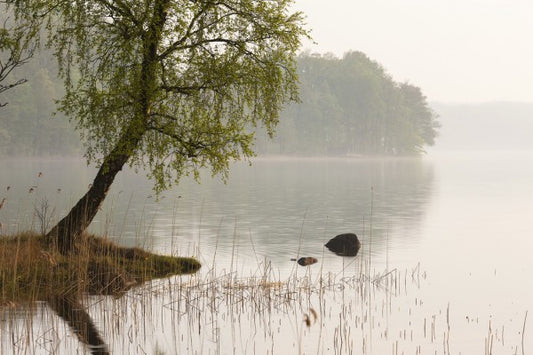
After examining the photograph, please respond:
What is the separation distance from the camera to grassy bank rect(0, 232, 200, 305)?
1964 centimetres

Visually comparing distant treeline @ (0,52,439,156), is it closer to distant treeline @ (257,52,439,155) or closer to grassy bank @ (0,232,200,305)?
distant treeline @ (257,52,439,155)

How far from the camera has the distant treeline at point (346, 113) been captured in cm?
16838

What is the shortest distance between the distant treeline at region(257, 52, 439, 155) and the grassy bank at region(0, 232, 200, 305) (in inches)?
5265

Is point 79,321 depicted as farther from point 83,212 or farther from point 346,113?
point 346,113

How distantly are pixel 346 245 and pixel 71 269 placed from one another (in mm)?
12661

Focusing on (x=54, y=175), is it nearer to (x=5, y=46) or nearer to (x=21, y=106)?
(x=21, y=106)

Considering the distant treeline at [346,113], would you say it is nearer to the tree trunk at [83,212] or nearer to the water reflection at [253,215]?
the water reflection at [253,215]

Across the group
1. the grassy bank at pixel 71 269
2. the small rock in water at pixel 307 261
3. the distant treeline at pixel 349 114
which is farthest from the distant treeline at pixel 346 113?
the grassy bank at pixel 71 269

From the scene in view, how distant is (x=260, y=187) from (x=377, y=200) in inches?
696

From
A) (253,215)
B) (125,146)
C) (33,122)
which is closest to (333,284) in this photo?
(125,146)

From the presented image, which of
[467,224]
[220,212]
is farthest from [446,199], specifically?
[220,212]

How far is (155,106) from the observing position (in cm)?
2336

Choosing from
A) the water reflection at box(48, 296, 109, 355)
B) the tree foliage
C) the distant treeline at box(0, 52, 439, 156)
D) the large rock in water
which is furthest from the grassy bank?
the distant treeline at box(0, 52, 439, 156)

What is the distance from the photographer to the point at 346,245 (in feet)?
99.3
